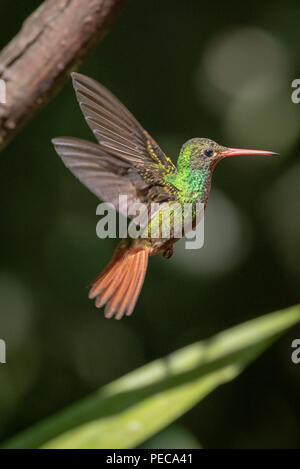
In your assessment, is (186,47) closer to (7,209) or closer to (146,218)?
(7,209)

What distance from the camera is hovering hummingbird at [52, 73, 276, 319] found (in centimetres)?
33

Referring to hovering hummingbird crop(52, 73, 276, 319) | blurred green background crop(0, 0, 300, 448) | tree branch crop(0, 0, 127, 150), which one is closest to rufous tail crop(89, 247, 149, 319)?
hovering hummingbird crop(52, 73, 276, 319)

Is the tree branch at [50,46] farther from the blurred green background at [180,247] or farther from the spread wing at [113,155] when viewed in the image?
the blurred green background at [180,247]

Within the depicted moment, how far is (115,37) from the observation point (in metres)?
1.11

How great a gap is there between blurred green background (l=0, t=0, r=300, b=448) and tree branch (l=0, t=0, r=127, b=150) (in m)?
0.46

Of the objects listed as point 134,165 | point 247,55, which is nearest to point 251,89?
point 247,55

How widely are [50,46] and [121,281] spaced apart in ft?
0.78

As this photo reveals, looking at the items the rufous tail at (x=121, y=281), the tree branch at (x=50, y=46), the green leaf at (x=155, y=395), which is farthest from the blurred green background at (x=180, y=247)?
the rufous tail at (x=121, y=281)

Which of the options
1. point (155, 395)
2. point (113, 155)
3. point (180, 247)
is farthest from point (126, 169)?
point (180, 247)

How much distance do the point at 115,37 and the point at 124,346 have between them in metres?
0.55

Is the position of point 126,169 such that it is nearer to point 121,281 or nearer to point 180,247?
point 121,281

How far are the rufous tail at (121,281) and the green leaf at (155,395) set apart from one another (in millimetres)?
243

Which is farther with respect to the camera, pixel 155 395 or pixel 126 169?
pixel 155 395

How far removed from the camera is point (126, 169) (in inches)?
14.7
